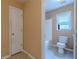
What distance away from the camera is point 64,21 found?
7207 mm

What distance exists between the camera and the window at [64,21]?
693 centimetres

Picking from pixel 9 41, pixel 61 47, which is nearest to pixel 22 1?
pixel 9 41

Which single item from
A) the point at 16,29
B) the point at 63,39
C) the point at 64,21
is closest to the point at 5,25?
the point at 16,29

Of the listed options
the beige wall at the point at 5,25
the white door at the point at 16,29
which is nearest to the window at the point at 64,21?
the white door at the point at 16,29

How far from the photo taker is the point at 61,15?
7422 millimetres

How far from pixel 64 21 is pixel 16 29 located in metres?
3.29

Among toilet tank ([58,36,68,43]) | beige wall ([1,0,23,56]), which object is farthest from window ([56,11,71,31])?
beige wall ([1,0,23,56])

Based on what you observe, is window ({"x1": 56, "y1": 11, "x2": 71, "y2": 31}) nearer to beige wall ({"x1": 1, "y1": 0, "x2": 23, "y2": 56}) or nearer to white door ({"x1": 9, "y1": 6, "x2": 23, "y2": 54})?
white door ({"x1": 9, "y1": 6, "x2": 23, "y2": 54})

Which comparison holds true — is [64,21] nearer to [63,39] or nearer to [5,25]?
[63,39]

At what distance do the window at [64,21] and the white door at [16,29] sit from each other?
288cm

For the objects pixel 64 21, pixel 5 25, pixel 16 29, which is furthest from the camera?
pixel 64 21

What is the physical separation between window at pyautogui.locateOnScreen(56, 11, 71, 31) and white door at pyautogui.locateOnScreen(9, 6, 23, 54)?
2878mm

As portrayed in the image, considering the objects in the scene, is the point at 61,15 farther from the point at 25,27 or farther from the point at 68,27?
the point at 25,27

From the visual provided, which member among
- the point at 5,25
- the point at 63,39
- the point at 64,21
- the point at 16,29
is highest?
the point at 64,21
